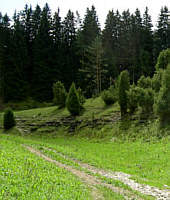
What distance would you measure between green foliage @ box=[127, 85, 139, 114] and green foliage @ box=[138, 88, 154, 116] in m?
0.49

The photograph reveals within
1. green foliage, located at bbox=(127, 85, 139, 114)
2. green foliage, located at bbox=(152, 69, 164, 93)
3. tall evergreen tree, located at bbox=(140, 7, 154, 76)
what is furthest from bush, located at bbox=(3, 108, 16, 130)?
tall evergreen tree, located at bbox=(140, 7, 154, 76)

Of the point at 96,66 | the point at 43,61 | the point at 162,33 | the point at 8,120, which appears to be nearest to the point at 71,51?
the point at 43,61

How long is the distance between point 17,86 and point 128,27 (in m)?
33.8

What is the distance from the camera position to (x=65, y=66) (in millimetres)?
60344

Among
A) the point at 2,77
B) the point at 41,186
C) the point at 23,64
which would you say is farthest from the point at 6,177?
the point at 23,64

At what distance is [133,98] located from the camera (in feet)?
90.5

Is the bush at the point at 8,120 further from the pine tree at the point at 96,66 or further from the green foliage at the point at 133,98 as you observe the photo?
the pine tree at the point at 96,66

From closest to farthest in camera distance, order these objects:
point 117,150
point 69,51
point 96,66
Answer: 1. point 117,150
2. point 96,66
3. point 69,51

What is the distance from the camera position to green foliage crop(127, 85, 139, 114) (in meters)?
27.1

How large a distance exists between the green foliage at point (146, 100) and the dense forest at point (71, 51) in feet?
73.7

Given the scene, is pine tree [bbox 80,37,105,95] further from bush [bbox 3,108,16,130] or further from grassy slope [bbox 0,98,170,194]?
bush [bbox 3,108,16,130]

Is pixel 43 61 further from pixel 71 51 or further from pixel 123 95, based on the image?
pixel 123 95

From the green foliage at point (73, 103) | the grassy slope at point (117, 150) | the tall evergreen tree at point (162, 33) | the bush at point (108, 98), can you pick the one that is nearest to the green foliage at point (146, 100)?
the grassy slope at point (117, 150)

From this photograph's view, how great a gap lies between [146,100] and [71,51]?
132 feet
